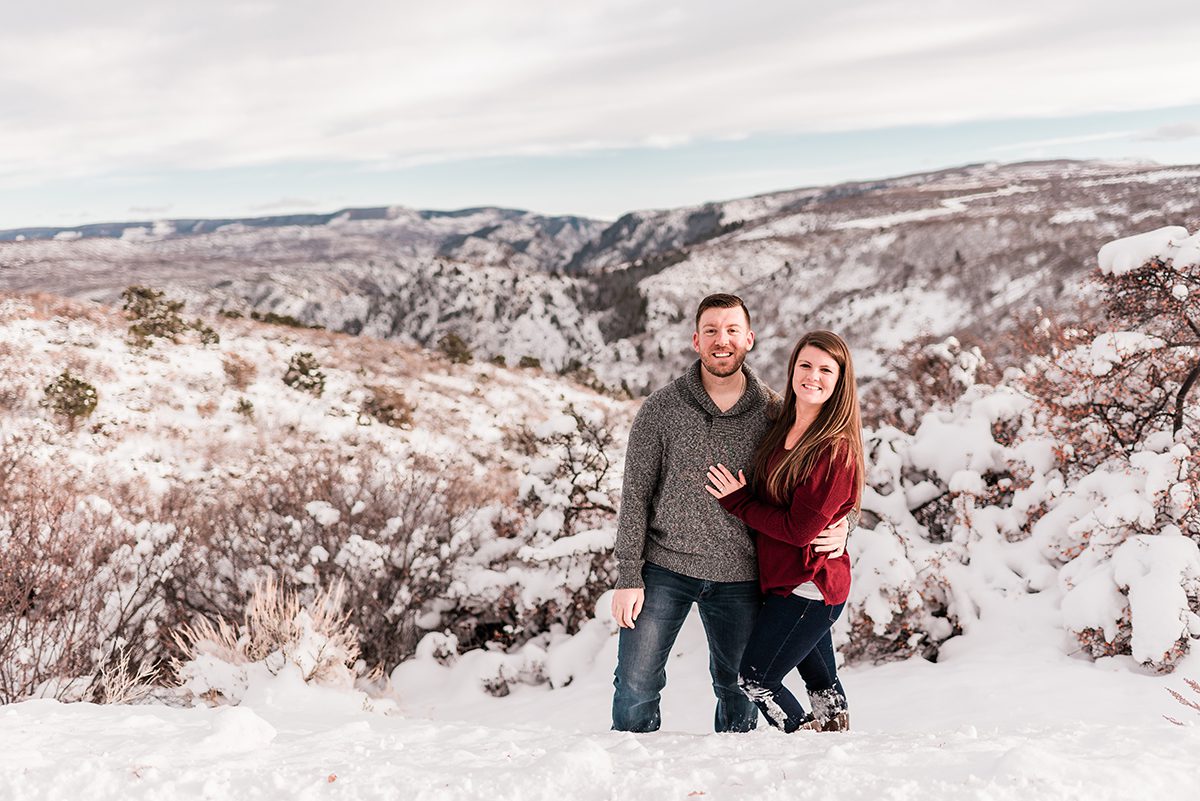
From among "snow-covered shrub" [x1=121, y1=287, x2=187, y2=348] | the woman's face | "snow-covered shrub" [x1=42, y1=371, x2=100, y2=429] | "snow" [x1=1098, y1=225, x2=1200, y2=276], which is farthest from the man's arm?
"snow-covered shrub" [x1=121, y1=287, x2=187, y2=348]

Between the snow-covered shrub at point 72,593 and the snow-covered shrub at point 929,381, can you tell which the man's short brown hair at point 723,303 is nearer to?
the snow-covered shrub at point 72,593

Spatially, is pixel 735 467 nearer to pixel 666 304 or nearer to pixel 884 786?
pixel 884 786

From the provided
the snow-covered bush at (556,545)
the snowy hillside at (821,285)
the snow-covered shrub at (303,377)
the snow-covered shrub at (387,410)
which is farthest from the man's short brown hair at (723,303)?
the snowy hillside at (821,285)

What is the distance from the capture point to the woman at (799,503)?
8.52ft

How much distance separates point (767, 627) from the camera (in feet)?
9.37

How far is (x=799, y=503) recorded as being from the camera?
2.59 meters

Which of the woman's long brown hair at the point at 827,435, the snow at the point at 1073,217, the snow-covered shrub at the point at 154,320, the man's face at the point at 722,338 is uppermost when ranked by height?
the snow at the point at 1073,217


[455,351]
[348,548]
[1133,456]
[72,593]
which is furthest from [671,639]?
[455,351]

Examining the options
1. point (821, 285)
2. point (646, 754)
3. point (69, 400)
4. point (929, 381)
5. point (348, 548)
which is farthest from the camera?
point (821, 285)

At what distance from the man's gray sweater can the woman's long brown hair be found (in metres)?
0.19

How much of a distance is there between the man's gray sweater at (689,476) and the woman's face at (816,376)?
0.98 feet

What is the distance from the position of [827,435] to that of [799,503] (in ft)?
0.94

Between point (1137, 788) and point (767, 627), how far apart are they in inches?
50.2

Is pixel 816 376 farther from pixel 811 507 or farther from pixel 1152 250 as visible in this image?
pixel 1152 250
